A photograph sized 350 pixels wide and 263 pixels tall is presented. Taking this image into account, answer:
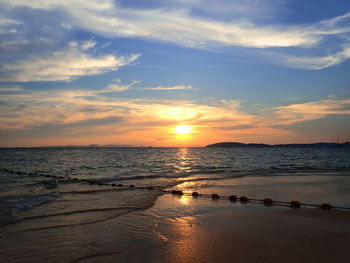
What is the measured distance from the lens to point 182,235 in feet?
22.3

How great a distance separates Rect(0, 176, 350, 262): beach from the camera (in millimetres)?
5469

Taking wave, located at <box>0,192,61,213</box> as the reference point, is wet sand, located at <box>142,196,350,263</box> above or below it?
above

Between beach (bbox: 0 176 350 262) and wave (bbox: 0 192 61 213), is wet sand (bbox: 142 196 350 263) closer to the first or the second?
beach (bbox: 0 176 350 262)

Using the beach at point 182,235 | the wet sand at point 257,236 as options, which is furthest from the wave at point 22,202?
the wet sand at point 257,236

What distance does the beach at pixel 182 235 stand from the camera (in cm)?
547

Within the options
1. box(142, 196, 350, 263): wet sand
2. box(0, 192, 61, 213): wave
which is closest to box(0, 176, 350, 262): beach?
Result: box(142, 196, 350, 263): wet sand

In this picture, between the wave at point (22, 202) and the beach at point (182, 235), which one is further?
the wave at point (22, 202)

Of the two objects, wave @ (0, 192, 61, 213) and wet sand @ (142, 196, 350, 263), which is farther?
wave @ (0, 192, 61, 213)

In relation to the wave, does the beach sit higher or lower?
higher

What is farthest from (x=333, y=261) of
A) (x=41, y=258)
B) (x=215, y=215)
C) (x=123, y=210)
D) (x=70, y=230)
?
(x=123, y=210)

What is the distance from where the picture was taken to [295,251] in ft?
18.4

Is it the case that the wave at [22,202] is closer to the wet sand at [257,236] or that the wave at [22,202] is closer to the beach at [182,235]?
the beach at [182,235]

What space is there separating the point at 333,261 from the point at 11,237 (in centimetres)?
740

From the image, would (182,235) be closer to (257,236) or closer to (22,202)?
(257,236)
